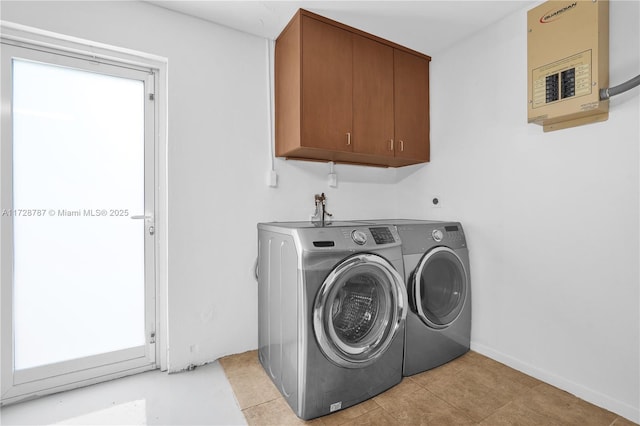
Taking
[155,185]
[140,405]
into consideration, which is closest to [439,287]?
[140,405]

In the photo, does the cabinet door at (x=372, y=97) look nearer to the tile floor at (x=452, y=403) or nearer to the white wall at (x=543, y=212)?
the white wall at (x=543, y=212)

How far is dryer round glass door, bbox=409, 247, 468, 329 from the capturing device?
1.97m

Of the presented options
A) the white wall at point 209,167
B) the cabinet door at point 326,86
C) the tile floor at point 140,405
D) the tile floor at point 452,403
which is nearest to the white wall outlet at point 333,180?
the white wall at point 209,167

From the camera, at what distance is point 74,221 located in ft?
6.14

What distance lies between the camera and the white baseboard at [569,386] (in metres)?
1.58

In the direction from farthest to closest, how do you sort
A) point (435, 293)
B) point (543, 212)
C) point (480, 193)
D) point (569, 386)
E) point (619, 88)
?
point (480, 193) < point (435, 293) < point (543, 212) < point (569, 386) < point (619, 88)

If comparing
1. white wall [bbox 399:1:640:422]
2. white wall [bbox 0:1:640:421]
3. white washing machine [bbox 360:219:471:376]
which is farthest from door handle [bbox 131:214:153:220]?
white wall [bbox 399:1:640:422]

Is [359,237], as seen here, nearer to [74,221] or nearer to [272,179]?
[272,179]

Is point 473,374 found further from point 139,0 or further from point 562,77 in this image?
point 139,0

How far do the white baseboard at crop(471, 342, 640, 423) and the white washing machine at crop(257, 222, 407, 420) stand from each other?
0.80m

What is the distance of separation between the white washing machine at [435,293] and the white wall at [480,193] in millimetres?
173

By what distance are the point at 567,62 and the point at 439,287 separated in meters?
1.55

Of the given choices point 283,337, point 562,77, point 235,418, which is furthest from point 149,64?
point 562,77

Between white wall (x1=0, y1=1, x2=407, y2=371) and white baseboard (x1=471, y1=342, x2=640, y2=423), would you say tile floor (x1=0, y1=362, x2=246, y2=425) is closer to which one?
white wall (x1=0, y1=1, x2=407, y2=371)
